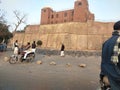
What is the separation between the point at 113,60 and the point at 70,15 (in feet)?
240

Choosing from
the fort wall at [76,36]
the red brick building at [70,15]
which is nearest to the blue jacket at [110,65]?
the fort wall at [76,36]

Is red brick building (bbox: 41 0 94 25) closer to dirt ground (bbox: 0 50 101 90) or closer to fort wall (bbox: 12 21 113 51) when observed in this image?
fort wall (bbox: 12 21 113 51)

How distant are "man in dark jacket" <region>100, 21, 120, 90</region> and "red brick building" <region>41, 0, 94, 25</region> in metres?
65.0

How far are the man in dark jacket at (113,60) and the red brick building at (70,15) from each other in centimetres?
6503

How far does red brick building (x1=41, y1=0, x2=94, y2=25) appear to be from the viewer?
226 feet

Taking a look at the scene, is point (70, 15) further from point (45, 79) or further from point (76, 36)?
point (45, 79)

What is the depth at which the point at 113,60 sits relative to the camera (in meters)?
3.64

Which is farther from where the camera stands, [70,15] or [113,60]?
[70,15]

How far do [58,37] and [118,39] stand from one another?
190ft

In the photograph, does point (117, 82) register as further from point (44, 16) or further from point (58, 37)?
point (44, 16)

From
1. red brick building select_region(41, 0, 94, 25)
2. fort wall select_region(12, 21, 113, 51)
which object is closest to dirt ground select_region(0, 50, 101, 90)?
fort wall select_region(12, 21, 113, 51)

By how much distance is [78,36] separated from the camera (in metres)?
58.8

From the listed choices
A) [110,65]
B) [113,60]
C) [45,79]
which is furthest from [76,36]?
[113,60]

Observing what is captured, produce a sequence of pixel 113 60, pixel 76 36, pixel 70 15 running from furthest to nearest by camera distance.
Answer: pixel 70 15, pixel 76 36, pixel 113 60
